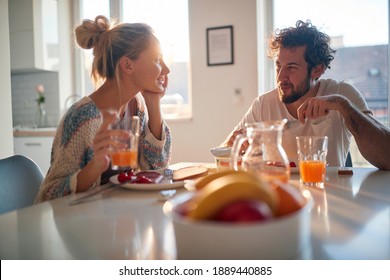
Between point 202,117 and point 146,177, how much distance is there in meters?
2.29

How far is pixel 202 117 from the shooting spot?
3.42 m

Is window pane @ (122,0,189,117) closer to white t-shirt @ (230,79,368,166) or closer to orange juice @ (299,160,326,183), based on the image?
white t-shirt @ (230,79,368,166)

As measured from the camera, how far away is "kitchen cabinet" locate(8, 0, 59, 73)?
3680mm

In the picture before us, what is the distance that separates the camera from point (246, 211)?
0.48 metres

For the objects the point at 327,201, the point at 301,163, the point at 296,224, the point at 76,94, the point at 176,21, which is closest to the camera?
the point at 296,224

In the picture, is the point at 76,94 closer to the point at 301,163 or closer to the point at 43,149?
the point at 43,149

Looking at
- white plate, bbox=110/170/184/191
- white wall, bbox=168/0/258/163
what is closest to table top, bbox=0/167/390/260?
white plate, bbox=110/170/184/191

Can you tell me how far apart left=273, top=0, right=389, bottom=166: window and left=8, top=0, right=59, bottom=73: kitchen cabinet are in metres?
2.36

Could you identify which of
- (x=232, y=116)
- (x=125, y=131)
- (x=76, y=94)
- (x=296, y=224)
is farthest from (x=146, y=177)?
(x=76, y=94)

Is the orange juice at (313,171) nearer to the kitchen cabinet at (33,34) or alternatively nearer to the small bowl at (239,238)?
the small bowl at (239,238)

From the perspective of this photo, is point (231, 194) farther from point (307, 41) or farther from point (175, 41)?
point (175, 41)

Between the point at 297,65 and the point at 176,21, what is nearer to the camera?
the point at 297,65

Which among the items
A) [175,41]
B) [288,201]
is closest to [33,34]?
[175,41]

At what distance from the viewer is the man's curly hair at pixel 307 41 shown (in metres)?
1.91
